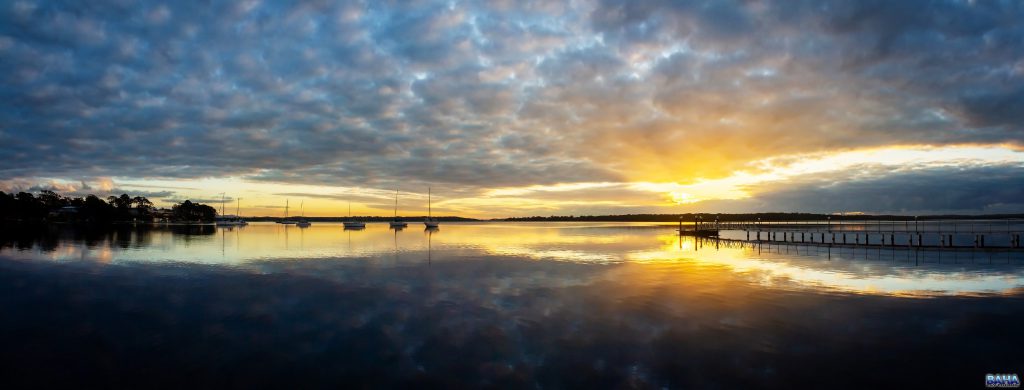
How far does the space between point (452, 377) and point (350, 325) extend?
754cm

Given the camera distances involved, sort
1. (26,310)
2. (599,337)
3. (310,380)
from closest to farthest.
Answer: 1. (310,380)
2. (599,337)
3. (26,310)

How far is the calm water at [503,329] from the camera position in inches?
531

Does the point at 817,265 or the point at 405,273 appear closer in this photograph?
the point at 405,273

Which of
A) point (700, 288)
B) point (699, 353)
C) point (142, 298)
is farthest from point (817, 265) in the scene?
point (142, 298)

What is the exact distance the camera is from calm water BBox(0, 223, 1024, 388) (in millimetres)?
13500

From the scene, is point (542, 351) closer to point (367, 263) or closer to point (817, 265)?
point (367, 263)

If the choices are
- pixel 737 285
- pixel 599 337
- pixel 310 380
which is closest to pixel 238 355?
pixel 310 380

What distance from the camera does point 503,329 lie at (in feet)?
61.2

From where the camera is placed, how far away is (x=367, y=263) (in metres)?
43.3

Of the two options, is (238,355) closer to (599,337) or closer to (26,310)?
(599,337)

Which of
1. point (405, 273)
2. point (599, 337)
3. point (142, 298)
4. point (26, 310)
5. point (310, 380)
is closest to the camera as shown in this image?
point (310, 380)

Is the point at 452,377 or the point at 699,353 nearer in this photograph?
the point at 452,377

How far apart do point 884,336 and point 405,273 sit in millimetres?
28355

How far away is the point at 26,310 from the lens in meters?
21.2
